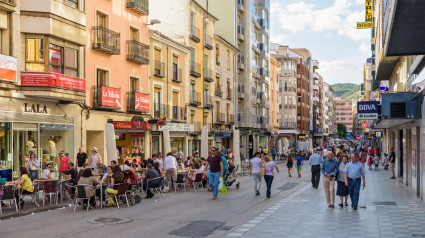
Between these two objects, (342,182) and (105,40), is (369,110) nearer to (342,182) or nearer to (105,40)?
(342,182)

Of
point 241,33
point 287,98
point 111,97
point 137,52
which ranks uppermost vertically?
point 241,33

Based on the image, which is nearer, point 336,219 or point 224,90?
point 336,219

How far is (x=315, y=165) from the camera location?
78.9ft

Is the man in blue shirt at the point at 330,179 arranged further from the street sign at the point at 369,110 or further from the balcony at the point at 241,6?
the balcony at the point at 241,6

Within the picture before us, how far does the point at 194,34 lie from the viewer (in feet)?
140

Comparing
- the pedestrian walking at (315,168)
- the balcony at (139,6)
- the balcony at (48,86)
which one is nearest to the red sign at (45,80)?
the balcony at (48,86)

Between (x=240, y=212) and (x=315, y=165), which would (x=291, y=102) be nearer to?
(x=315, y=165)

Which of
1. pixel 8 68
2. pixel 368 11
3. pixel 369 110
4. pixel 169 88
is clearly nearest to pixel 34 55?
pixel 8 68

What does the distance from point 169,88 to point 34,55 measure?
1622cm

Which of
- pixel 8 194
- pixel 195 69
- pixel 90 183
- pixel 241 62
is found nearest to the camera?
pixel 8 194

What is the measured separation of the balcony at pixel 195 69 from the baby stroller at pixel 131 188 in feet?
81.5

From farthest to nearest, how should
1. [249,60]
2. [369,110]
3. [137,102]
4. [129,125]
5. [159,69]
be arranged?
[249,60] → [159,69] → [137,102] → [129,125] → [369,110]

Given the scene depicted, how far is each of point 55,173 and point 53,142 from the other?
1.51 meters

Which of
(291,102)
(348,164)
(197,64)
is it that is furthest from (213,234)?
(291,102)
